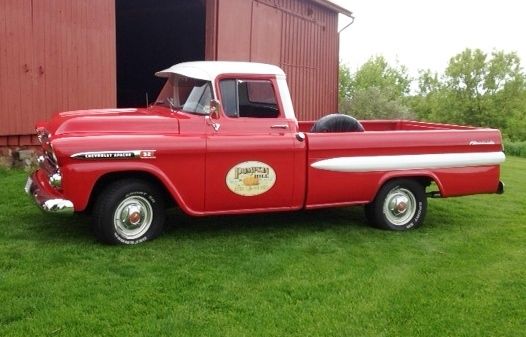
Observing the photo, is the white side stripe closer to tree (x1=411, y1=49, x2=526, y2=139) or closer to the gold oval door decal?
the gold oval door decal

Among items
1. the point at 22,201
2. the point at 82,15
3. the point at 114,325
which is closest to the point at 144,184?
the point at 114,325

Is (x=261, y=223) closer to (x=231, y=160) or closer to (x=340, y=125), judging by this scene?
(x=231, y=160)

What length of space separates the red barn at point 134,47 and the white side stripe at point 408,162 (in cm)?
521

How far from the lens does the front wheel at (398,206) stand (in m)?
6.61

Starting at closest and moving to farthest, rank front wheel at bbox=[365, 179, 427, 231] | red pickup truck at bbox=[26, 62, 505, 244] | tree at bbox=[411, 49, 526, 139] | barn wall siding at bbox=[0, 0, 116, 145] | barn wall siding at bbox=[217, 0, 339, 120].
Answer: red pickup truck at bbox=[26, 62, 505, 244], front wheel at bbox=[365, 179, 427, 231], barn wall siding at bbox=[0, 0, 116, 145], barn wall siding at bbox=[217, 0, 339, 120], tree at bbox=[411, 49, 526, 139]

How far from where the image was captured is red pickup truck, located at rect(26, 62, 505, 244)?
5.41 metres

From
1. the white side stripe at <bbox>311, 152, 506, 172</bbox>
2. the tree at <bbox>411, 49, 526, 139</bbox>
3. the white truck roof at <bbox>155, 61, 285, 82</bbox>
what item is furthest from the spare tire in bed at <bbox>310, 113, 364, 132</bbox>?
the tree at <bbox>411, 49, 526, 139</bbox>

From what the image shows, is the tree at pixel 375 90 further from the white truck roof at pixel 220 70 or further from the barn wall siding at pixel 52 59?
the white truck roof at pixel 220 70

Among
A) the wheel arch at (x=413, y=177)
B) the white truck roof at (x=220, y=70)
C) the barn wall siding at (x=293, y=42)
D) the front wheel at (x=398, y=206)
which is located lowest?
the front wheel at (x=398, y=206)

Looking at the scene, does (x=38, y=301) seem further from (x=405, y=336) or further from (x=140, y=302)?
(x=405, y=336)

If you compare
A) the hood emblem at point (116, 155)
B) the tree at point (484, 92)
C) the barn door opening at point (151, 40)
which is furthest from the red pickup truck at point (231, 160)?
the tree at point (484, 92)

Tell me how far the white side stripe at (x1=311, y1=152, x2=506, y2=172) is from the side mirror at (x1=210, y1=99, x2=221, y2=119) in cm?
110

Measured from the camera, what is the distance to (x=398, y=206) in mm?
6711

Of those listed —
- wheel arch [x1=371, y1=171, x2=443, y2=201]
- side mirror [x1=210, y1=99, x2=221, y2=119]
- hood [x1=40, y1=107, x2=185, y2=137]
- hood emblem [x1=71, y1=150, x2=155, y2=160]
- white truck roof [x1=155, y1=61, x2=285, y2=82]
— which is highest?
white truck roof [x1=155, y1=61, x2=285, y2=82]
